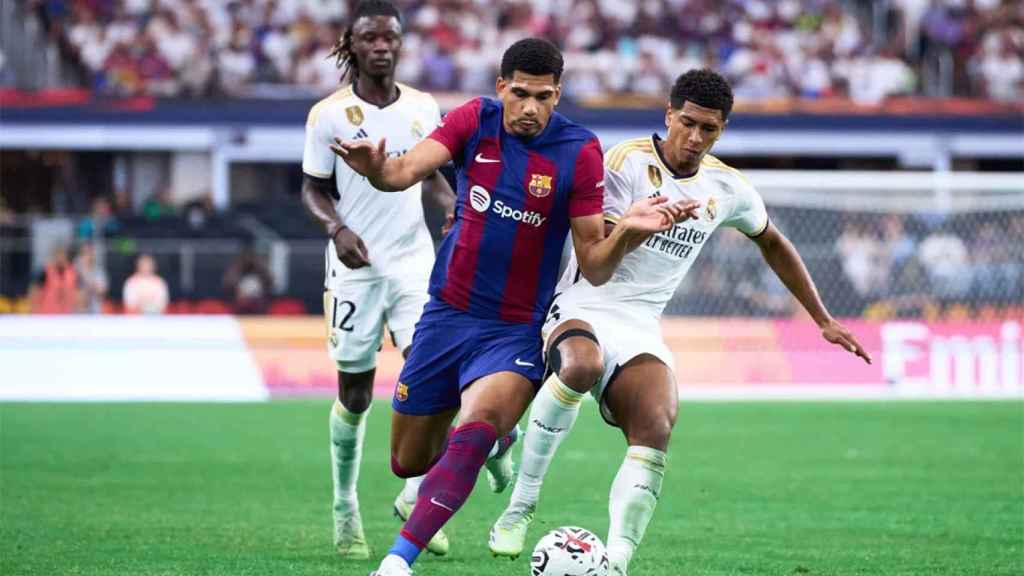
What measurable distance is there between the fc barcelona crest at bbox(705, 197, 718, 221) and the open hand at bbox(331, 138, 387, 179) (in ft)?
5.86

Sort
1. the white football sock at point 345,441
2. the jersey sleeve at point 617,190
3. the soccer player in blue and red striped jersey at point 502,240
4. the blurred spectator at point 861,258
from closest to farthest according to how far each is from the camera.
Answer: the soccer player in blue and red striped jersey at point 502,240
the jersey sleeve at point 617,190
the white football sock at point 345,441
the blurred spectator at point 861,258

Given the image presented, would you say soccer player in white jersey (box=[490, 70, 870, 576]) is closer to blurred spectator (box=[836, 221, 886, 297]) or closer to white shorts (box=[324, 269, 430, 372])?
white shorts (box=[324, 269, 430, 372])

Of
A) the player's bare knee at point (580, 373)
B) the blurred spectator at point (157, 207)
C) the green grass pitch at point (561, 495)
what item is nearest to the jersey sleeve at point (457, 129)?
the player's bare knee at point (580, 373)

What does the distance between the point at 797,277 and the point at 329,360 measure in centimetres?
1290

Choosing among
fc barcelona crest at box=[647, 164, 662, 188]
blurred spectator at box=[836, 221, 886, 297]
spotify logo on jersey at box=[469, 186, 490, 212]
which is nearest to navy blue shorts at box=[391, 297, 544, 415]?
spotify logo on jersey at box=[469, 186, 490, 212]

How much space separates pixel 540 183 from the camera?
23.7 ft

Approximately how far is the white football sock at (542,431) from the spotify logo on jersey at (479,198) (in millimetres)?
809

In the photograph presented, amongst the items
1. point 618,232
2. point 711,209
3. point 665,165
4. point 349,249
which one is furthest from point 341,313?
point 618,232

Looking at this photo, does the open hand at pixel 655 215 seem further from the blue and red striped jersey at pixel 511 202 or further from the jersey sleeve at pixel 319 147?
the jersey sleeve at pixel 319 147

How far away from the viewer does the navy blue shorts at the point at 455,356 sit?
7.27 metres

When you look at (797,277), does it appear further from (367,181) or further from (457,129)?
(367,181)

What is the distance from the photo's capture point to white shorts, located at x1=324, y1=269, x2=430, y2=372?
8992 millimetres

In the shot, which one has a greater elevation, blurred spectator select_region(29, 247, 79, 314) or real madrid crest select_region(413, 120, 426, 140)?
real madrid crest select_region(413, 120, 426, 140)

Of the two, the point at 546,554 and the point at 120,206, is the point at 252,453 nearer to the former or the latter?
the point at 546,554
